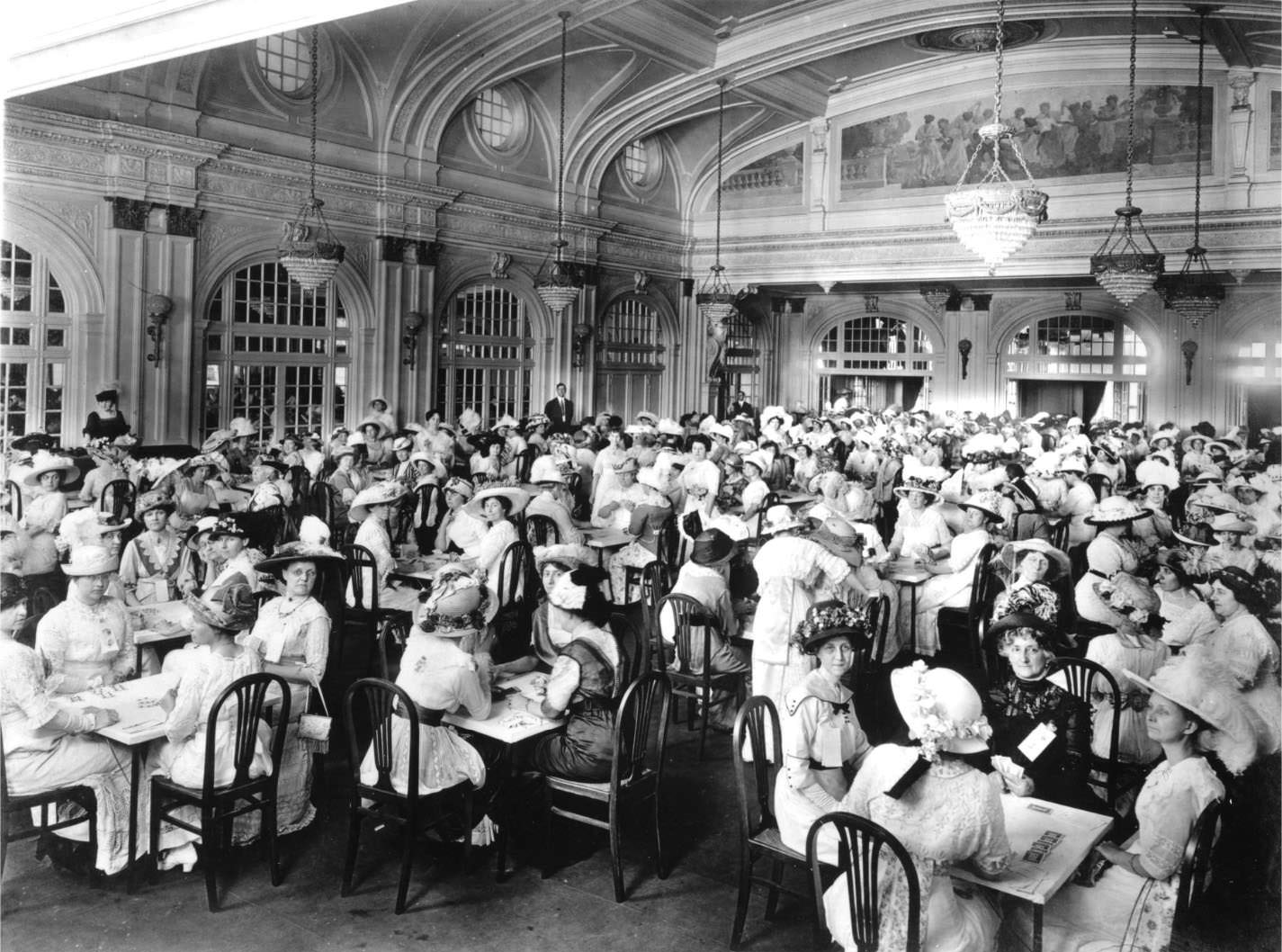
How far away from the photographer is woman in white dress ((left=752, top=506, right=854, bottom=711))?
5664 mm

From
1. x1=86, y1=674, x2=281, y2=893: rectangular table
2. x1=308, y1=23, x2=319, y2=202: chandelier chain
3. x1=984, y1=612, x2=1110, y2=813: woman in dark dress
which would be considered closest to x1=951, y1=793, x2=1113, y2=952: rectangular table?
x1=984, y1=612, x2=1110, y2=813: woman in dark dress

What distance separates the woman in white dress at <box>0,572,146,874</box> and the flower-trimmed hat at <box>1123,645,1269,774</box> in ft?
14.3

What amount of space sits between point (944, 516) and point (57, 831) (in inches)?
267

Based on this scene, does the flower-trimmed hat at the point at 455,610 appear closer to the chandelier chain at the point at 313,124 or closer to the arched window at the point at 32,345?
the chandelier chain at the point at 313,124

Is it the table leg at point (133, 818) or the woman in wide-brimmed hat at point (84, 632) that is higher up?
the woman in wide-brimmed hat at point (84, 632)

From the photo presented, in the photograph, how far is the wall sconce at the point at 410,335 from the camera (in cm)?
1619

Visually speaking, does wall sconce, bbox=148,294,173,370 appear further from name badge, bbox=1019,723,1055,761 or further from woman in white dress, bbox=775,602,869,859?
name badge, bbox=1019,723,1055,761

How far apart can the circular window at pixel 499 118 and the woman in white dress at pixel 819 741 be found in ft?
48.2

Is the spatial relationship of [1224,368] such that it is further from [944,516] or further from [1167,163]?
[944,516]

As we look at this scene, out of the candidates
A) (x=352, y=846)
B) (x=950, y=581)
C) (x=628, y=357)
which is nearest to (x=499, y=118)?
(x=628, y=357)

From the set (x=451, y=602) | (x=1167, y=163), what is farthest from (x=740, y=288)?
(x=451, y=602)

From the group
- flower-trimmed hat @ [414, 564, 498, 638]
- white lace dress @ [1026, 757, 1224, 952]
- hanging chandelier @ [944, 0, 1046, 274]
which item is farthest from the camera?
hanging chandelier @ [944, 0, 1046, 274]

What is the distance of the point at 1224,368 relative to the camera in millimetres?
20375

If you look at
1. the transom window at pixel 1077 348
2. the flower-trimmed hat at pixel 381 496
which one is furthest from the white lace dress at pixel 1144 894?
the transom window at pixel 1077 348
